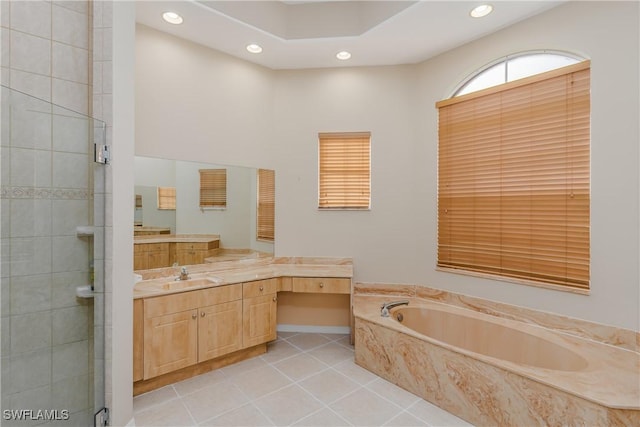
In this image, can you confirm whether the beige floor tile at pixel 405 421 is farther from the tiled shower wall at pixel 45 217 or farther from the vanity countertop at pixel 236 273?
the tiled shower wall at pixel 45 217

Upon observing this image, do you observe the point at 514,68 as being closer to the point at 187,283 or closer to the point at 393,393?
the point at 393,393

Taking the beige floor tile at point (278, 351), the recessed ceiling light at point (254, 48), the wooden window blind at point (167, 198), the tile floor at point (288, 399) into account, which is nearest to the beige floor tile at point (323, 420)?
the tile floor at point (288, 399)

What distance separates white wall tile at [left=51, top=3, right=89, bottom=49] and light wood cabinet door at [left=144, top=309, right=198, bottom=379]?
1.93m

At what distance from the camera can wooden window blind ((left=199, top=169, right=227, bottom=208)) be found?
2.93 metres

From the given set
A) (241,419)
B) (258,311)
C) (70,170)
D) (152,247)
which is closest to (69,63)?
(70,170)

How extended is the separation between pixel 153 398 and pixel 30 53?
2.43m

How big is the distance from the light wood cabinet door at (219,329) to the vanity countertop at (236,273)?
22 cm

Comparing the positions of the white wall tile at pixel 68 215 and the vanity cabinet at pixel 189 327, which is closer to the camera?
the white wall tile at pixel 68 215

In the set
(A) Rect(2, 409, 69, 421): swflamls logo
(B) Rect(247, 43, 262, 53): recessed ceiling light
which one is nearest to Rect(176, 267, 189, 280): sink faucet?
(A) Rect(2, 409, 69, 421): swflamls logo

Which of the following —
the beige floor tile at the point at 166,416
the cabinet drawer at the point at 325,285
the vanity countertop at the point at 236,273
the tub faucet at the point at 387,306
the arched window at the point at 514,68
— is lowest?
the beige floor tile at the point at 166,416

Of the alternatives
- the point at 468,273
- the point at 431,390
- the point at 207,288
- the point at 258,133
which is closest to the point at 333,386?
the point at 431,390

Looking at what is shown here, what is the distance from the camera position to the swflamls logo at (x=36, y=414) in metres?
1.54

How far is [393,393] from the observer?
228 cm

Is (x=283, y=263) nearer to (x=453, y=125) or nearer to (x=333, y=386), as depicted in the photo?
(x=333, y=386)
